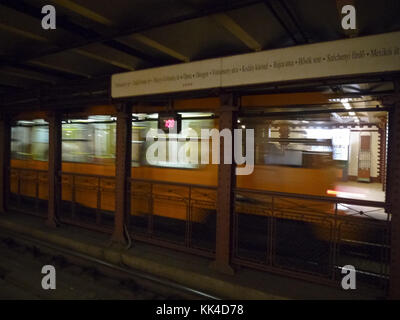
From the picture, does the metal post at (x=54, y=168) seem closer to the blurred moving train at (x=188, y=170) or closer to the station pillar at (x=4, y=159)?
the blurred moving train at (x=188, y=170)

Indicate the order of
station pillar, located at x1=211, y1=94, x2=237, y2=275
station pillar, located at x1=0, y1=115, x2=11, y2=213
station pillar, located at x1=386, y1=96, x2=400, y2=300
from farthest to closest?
station pillar, located at x1=0, y1=115, x2=11, y2=213
station pillar, located at x1=211, y1=94, x2=237, y2=275
station pillar, located at x1=386, y1=96, x2=400, y2=300

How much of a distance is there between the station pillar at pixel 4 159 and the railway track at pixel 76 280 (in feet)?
8.82

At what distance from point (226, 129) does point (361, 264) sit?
10.8 ft

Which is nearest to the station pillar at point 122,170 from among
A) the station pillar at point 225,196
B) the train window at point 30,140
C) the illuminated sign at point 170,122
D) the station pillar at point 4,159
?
the illuminated sign at point 170,122

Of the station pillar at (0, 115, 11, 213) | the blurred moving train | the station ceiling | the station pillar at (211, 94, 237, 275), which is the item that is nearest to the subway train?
the blurred moving train

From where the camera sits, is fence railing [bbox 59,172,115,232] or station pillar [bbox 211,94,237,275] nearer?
station pillar [bbox 211,94,237,275]

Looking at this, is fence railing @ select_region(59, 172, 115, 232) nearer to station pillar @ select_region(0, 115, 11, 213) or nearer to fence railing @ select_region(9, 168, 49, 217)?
fence railing @ select_region(9, 168, 49, 217)

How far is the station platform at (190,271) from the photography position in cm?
389

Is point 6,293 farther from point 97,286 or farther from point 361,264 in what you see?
point 361,264

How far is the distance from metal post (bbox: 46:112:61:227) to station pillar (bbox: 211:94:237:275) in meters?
4.25

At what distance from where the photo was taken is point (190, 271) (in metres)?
4.54

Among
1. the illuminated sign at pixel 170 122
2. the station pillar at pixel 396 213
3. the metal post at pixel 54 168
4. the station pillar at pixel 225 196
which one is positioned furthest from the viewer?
the metal post at pixel 54 168

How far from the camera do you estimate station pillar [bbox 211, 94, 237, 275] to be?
4434 mm

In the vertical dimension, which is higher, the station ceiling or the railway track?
the station ceiling
